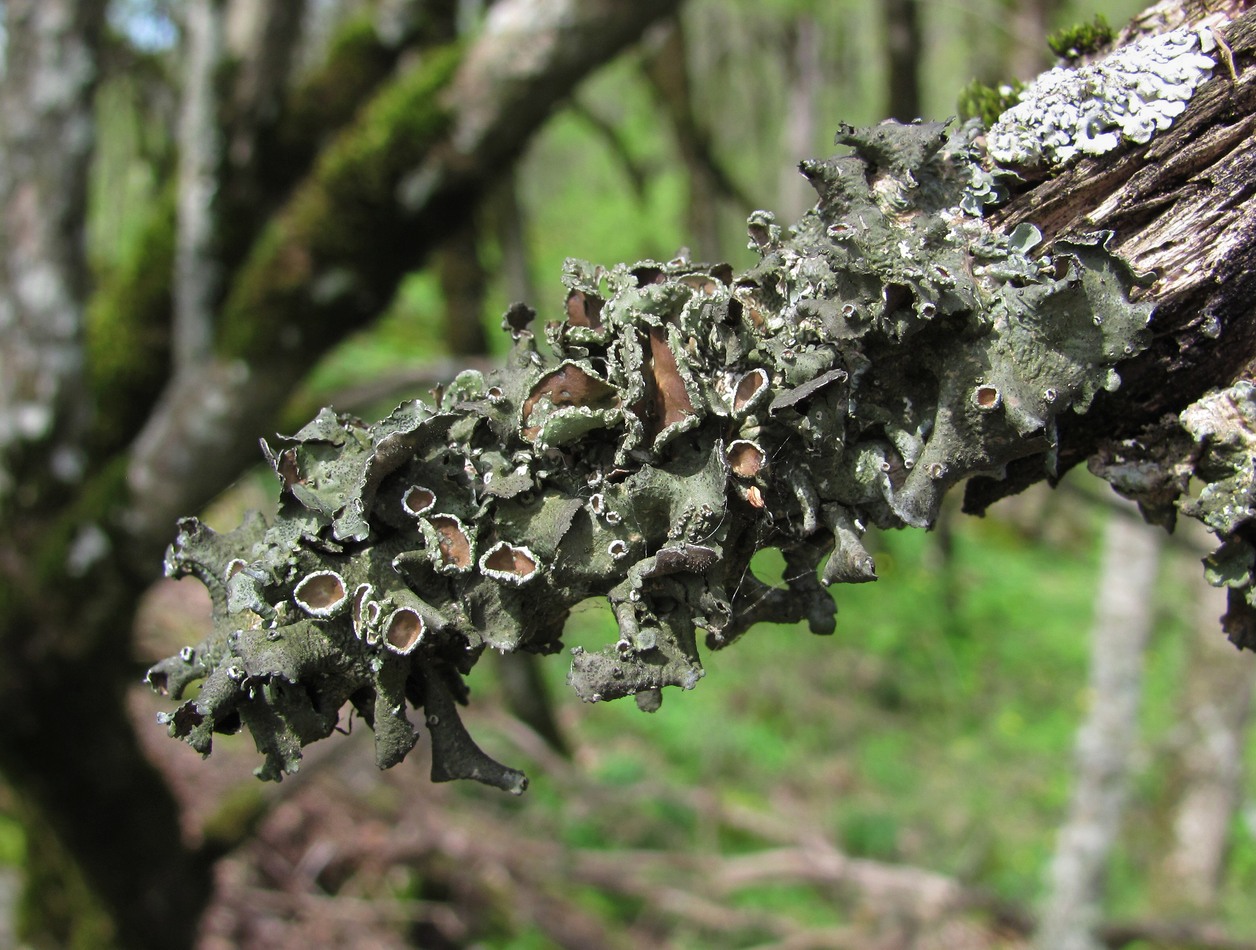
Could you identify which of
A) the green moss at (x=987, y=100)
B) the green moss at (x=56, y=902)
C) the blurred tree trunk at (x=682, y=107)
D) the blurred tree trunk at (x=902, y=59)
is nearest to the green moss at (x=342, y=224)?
the green moss at (x=56, y=902)

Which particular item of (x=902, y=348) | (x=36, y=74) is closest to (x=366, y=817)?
(x=36, y=74)

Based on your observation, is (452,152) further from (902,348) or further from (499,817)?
(499,817)

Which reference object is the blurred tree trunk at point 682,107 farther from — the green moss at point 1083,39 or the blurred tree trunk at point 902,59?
the green moss at point 1083,39

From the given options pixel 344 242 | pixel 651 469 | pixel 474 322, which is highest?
pixel 474 322

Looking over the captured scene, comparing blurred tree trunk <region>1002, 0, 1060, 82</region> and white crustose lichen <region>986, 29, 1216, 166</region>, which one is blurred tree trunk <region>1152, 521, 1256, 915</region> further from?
white crustose lichen <region>986, 29, 1216, 166</region>

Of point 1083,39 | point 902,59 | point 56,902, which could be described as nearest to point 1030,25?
point 902,59

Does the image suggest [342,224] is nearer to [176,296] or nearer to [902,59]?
[176,296]
